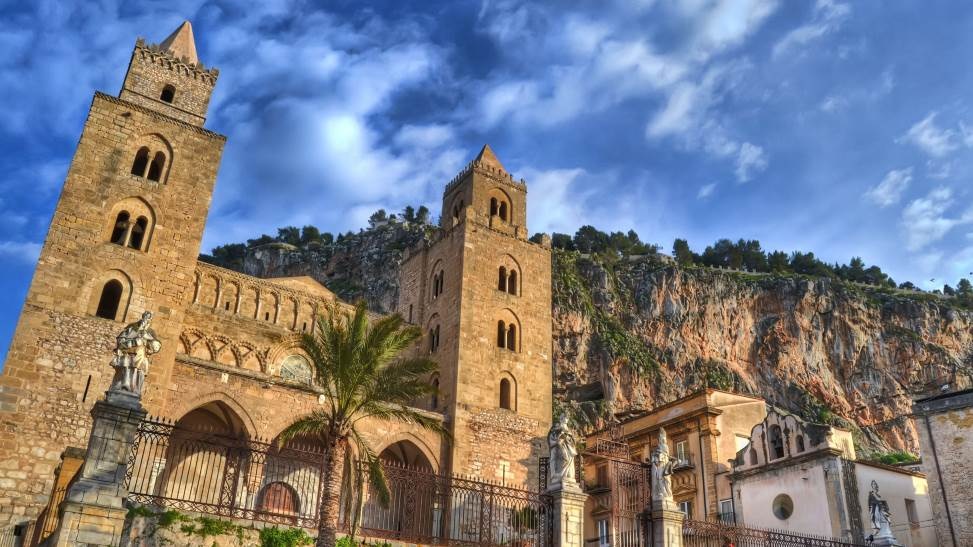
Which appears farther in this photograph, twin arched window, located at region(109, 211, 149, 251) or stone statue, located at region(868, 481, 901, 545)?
twin arched window, located at region(109, 211, 149, 251)

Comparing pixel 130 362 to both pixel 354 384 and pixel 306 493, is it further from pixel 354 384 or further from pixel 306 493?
pixel 306 493

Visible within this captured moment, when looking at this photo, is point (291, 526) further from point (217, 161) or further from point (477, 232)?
point (477, 232)

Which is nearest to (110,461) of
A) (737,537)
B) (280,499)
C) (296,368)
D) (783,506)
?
(280,499)

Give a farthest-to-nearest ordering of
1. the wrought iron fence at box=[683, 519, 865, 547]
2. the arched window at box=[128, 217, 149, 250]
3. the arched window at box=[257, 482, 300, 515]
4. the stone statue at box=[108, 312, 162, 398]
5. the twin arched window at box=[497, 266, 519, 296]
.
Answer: the twin arched window at box=[497, 266, 519, 296]
the arched window at box=[128, 217, 149, 250]
the arched window at box=[257, 482, 300, 515]
the wrought iron fence at box=[683, 519, 865, 547]
the stone statue at box=[108, 312, 162, 398]

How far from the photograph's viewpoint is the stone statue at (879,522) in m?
22.0

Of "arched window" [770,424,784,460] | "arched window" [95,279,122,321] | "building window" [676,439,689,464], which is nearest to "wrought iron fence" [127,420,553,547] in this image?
"arched window" [95,279,122,321]

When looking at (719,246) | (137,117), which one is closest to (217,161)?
(137,117)

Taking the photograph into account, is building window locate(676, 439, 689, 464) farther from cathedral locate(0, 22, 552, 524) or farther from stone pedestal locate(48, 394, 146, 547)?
stone pedestal locate(48, 394, 146, 547)

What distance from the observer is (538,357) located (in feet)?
106

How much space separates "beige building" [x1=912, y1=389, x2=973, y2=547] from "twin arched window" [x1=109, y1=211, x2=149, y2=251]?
26220 mm

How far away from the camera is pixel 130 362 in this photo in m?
13.6

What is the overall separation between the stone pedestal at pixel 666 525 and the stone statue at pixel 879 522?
288 inches

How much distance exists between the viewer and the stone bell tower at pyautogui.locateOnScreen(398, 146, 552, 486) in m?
Answer: 29.0

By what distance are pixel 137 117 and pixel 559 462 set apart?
18.8 meters
